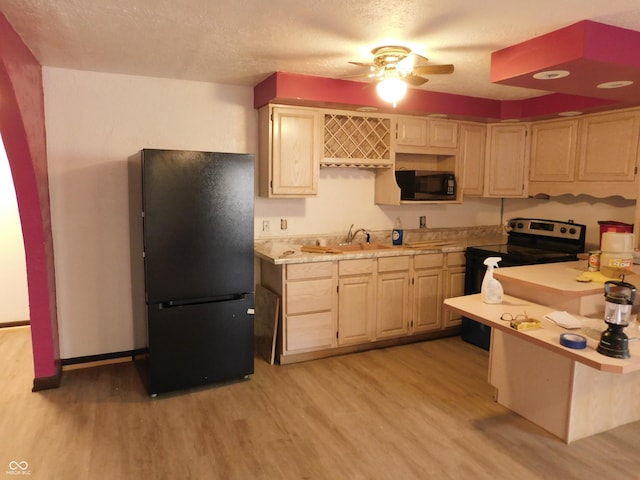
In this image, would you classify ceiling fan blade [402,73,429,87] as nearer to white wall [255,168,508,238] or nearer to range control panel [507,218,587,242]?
white wall [255,168,508,238]

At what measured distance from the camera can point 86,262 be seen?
11.7ft

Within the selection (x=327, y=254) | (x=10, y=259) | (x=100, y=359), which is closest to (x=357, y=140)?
(x=327, y=254)

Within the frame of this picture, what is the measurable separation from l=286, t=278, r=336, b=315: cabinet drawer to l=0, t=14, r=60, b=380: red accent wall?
174 centimetres

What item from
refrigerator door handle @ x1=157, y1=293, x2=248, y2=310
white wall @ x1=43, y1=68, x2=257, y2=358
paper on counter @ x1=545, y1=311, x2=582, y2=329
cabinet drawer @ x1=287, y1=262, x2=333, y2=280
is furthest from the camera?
cabinet drawer @ x1=287, y1=262, x2=333, y2=280

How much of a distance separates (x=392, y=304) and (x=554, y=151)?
2.17m

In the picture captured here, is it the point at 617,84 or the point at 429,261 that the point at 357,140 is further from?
the point at 617,84

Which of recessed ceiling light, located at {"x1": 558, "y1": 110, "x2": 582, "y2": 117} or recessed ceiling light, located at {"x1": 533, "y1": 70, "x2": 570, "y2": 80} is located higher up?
recessed ceiling light, located at {"x1": 558, "y1": 110, "x2": 582, "y2": 117}

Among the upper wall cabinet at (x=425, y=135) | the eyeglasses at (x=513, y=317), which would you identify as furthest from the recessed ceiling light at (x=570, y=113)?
the eyeglasses at (x=513, y=317)

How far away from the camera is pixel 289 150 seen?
378 centimetres

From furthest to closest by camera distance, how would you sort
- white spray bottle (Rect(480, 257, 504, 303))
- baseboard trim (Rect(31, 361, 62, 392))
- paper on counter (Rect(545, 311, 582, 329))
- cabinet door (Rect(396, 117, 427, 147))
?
cabinet door (Rect(396, 117, 427, 147)) → baseboard trim (Rect(31, 361, 62, 392)) → white spray bottle (Rect(480, 257, 504, 303)) → paper on counter (Rect(545, 311, 582, 329))

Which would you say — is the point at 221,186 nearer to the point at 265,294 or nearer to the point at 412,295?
the point at 265,294

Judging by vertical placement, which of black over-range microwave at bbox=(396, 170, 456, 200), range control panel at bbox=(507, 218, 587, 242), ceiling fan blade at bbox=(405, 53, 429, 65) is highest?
ceiling fan blade at bbox=(405, 53, 429, 65)

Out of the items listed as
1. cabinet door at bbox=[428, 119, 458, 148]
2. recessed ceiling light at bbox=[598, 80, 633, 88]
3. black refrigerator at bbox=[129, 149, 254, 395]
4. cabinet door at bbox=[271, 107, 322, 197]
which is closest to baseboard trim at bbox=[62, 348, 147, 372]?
black refrigerator at bbox=[129, 149, 254, 395]

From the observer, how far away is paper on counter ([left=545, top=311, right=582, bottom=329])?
2363 millimetres
